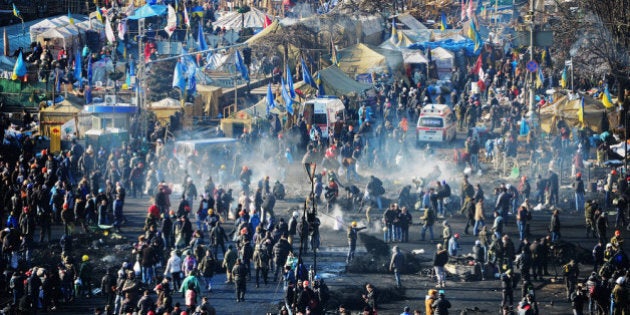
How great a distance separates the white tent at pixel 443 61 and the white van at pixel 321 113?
38.2 feet

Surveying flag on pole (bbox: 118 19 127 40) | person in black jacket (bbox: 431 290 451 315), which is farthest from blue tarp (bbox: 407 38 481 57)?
person in black jacket (bbox: 431 290 451 315)

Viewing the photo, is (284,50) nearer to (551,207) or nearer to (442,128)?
(442,128)

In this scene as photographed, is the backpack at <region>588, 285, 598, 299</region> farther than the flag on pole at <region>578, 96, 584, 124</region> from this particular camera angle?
No

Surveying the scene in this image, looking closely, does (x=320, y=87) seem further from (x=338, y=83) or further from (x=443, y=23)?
(x=443, y=23)

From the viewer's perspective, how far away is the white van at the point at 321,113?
41.9 meters

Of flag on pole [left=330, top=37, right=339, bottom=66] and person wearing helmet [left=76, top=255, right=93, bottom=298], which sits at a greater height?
flag on pole [left=330, top=37, right=339, bottom=66]

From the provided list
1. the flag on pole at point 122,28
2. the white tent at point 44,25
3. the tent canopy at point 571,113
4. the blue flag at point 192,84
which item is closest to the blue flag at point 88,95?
the blue flag at point 192,84

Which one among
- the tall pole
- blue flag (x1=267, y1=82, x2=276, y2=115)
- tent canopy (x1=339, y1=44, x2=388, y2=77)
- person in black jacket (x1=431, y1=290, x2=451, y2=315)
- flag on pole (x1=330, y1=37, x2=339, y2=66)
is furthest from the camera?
tent canopy (x1=339, y1=44, x2=388, y2=77)

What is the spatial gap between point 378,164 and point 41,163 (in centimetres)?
1184

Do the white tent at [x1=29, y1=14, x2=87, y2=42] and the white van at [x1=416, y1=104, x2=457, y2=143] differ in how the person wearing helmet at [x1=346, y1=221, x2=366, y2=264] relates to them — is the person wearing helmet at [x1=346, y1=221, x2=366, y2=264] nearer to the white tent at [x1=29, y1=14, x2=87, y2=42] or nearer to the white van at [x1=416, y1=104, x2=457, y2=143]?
the white van at [x1=416, y1=104, x2=457, y2=143]

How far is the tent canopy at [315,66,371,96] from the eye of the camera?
144ft

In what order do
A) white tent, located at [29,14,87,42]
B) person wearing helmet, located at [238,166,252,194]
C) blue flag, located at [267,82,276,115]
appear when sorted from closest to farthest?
person wearing helmet, located at [238,166,252,194], blue flag, located at [267,82,276,115], white tent, located at [29,14,87,42]

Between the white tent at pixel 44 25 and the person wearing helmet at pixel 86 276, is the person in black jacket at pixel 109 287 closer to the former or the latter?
the person wearing helmet at pixel 86 276

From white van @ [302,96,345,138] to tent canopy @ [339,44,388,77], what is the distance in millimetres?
6060
